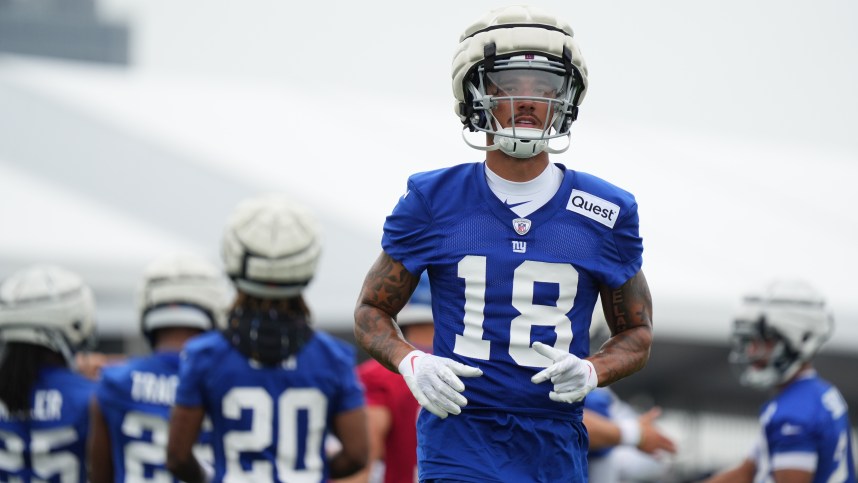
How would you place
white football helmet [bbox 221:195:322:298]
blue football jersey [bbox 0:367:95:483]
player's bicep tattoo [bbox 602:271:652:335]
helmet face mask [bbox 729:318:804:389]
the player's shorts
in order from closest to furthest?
the player's shorts, player's bicep tattoo [bbox 602:271:652:335], white football helmet [bbox 221:195:322:298], blue football jersey [bbox 0:367:95:483], helmet face mask [bbox 729:318:804:389]

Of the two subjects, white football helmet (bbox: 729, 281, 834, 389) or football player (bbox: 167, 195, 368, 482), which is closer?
football player (bbox: 167, 195, 368, 482)

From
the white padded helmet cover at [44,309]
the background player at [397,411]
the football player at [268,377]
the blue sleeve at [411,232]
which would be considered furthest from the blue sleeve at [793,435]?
the white padded helmet cover at [44,309]

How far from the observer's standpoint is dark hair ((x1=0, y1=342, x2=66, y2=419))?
5.97m

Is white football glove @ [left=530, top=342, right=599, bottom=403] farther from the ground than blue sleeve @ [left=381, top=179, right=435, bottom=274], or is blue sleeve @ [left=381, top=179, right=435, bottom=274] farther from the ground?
blue sleeve @ [left=381, top=179, right=435, bottom=274]

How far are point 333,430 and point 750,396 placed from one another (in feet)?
50.4

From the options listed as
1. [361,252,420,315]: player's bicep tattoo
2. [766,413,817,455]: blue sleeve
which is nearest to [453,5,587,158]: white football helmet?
[361,252,420,315]: player's bicep tattoo

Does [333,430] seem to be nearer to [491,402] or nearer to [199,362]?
[199,362]

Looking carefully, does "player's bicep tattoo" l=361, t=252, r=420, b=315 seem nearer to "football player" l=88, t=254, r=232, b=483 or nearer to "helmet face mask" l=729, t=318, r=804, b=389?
"football player" l=88, t=254, r=232, b=483

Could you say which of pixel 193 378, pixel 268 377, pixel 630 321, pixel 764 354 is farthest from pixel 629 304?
pixel 764 354

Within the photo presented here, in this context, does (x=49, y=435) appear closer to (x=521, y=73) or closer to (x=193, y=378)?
(x=193, y=378)

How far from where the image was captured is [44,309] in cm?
616

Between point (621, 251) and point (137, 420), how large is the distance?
9.13ft

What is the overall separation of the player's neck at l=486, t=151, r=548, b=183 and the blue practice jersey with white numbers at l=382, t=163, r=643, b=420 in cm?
7

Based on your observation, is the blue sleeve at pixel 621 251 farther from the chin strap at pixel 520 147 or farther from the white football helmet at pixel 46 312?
the white football helmet at pixel 46 312
